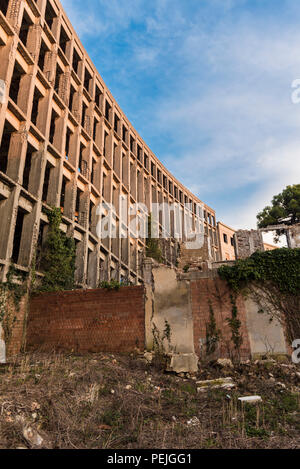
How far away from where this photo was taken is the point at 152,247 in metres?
28.8

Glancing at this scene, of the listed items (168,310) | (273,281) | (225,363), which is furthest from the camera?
(168,310)

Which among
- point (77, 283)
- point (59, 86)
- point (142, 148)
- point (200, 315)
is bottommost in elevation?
point (200, 315)

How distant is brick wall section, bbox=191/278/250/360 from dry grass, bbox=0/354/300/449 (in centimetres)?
141

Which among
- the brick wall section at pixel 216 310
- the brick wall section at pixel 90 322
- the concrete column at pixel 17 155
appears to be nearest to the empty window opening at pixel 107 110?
the concrete column at pixel 17 155

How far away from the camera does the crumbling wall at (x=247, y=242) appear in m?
22.8

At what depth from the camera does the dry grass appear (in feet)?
16.2

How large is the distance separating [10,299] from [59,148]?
9.03 m

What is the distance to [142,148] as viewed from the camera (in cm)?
3152

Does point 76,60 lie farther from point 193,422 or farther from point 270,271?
point 193,422

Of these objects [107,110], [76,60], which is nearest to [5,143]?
[76,60]

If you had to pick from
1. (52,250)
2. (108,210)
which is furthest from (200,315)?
(108,210)

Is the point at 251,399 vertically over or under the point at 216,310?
under

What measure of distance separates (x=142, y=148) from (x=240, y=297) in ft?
77.0
